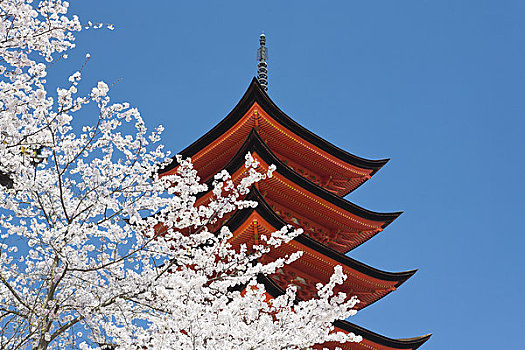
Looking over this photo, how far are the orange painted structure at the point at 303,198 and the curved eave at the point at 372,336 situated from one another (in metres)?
0.03

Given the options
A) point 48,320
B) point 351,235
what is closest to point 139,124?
point 48,320

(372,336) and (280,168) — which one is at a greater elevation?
(280,168)

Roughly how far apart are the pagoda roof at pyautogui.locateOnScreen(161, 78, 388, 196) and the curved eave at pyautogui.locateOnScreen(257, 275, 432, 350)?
5128 millimetres

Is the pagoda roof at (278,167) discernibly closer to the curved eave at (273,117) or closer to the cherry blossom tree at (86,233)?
the curved eave at (273,117)

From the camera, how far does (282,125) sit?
587 inches

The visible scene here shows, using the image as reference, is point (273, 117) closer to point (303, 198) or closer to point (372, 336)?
point (303, 198)

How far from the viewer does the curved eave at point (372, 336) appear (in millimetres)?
10953

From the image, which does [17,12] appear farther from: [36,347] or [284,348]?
[284,348]

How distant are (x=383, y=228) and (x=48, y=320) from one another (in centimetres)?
1254

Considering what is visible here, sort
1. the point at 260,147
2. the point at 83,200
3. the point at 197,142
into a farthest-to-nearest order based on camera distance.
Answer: the point at 197,142, the point at 260,147, the point at 83,200

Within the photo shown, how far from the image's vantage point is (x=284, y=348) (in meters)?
6.90

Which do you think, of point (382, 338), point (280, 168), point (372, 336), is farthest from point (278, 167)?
point (382, 338)

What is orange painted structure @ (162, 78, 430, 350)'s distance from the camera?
42.8 ft

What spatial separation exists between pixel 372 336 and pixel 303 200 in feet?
13.0
